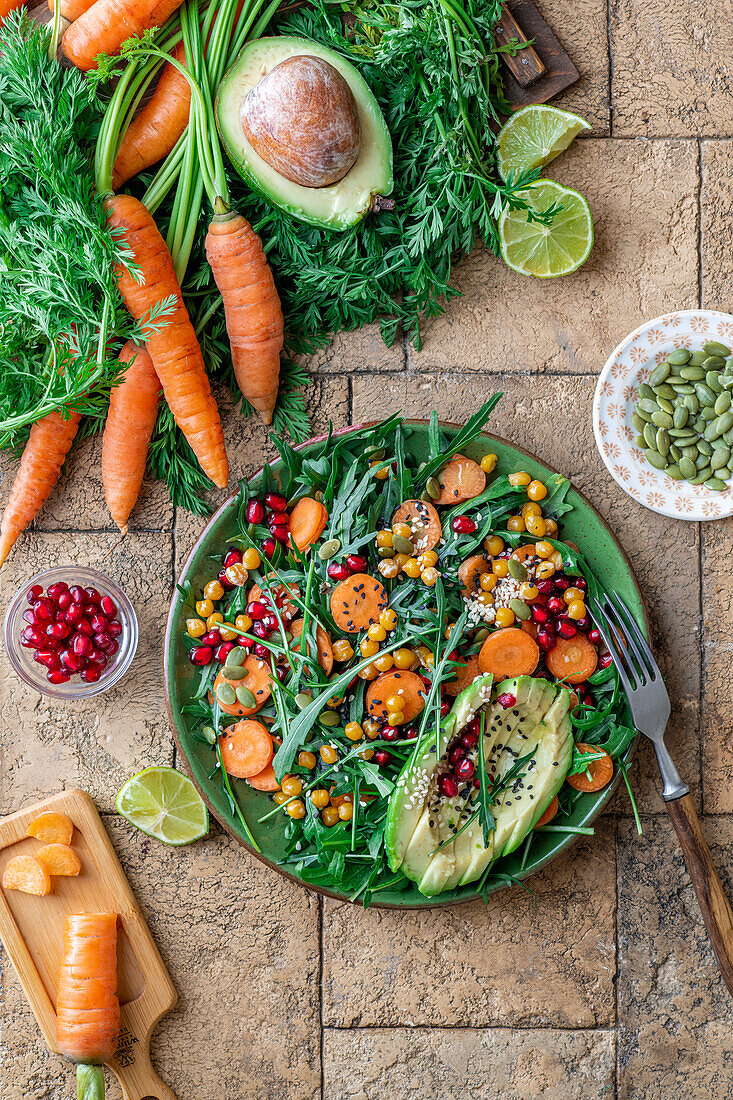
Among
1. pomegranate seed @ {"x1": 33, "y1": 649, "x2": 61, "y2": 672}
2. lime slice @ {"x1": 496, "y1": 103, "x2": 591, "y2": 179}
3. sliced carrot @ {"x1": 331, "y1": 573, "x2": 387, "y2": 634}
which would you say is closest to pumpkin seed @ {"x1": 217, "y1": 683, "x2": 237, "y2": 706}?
sliced carrot @ {"x1": 331, "y1": 573, "x2": 387, "y2": 634}

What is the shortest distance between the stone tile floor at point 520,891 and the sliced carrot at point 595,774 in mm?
273

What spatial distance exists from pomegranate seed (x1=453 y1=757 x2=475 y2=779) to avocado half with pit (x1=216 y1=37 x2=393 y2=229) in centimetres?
134

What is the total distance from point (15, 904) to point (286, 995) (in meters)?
0.79

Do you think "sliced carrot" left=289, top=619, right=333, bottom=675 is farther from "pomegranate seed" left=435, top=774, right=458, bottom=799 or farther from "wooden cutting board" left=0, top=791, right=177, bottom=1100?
"wooden cutting board" left=0, top=791, right=177, bottom=1100

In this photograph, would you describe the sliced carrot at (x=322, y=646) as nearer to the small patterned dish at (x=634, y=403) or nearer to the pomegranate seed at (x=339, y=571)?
the pomegranate seed at (x=339, y=571)

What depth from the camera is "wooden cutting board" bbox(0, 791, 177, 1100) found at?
218cm

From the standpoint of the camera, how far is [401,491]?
2010 millimetres

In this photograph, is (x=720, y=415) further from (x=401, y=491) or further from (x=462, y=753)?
(x=462, y=753)

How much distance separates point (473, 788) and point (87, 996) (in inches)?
45.8

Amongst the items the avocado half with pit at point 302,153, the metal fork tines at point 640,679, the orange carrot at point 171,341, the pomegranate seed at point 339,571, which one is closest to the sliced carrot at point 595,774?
the metal fork tines at point 640,679

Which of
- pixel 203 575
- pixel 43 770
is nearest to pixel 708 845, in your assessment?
pixel 203 575

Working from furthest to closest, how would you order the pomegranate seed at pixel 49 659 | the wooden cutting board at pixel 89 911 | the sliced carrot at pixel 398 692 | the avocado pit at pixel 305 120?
the wooden cutting board at pixel 89 911 < the pomegranate seed at pixel 49 659 < the sliced carrot at pixel 398 692 < the avocado pit at pixel 305 120

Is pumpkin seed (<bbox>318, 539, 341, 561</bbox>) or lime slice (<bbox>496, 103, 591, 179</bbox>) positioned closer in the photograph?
pumpkin seed (<bbox>318, 539, 341, 561</bbox>)

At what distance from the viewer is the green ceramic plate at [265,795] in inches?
79.0
